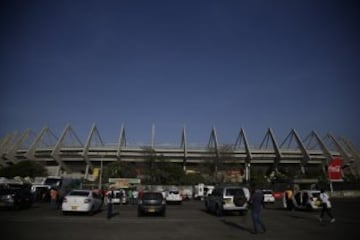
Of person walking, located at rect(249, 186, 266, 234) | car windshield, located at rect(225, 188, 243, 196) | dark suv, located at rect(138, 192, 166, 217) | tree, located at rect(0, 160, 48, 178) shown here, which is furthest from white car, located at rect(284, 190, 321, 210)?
tree, located at rect(0, 160, 48, 178)

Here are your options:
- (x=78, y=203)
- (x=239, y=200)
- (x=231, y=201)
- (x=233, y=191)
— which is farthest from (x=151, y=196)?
(x=239, y=200)

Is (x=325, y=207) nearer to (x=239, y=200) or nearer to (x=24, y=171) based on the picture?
(x=239, y=200)

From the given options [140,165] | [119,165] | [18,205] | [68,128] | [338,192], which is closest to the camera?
[18,205]

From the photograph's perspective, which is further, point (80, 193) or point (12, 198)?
point (12, 198)

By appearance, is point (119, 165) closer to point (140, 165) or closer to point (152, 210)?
point (140, 165)

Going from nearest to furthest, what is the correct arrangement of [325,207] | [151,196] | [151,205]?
1. [325,207]
2. [151,205]
3. [151,196]

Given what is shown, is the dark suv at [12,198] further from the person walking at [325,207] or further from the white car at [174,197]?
the person walking at [325,207]

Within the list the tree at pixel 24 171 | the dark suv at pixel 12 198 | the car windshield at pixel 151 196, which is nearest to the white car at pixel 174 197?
the dark suv at pixel 12 198

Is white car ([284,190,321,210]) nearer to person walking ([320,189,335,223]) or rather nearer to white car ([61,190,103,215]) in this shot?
person walking ([320,189,335,223])

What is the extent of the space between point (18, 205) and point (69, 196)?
5.87 meters

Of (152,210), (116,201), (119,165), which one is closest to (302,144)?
(119,165)

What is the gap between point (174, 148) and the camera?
393ft

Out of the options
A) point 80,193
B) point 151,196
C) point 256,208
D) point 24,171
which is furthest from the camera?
point 24,171

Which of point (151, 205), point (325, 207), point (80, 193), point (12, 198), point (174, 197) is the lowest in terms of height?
point (325, 207)
